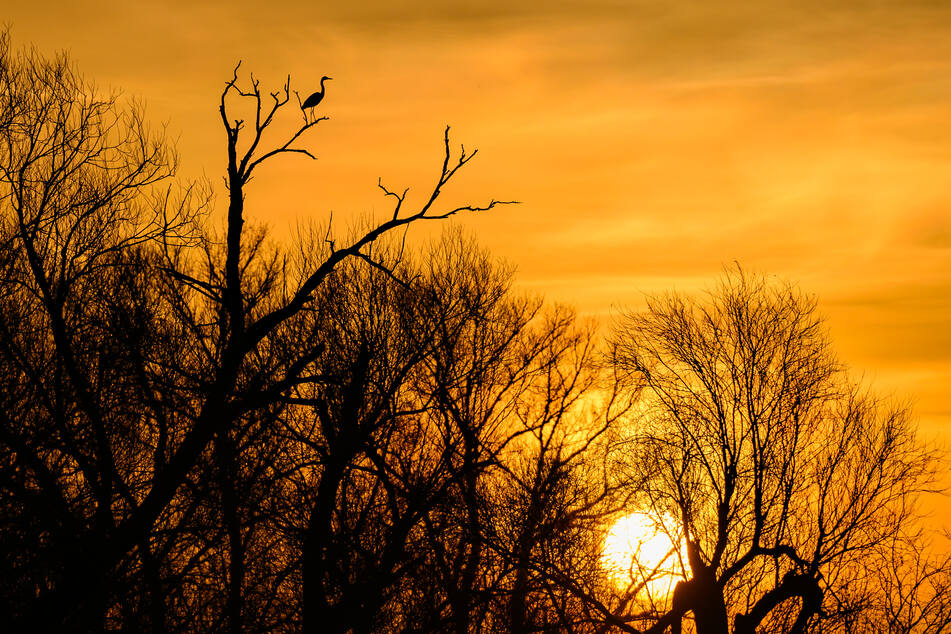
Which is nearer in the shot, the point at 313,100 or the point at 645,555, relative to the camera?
the point at 313,100

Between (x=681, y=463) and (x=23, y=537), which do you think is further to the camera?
(x=681, y=463)

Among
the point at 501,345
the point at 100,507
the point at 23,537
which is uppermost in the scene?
the point at 501,345

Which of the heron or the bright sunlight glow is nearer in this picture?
the heron

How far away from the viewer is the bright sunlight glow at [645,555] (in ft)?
68.1

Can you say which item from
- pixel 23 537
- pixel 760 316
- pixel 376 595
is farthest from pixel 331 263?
pixel 760 316

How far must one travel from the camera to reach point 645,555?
21.5 meters

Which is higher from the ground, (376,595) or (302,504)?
(302,504)

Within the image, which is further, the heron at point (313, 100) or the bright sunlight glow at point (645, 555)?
the bright sunlight glow at point (645, 555)

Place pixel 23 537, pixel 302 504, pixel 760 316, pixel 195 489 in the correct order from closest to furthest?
pixel 23 537
pixel 195 489
pixel 302 504
pixel 760 316

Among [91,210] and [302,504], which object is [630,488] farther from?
[91,210]

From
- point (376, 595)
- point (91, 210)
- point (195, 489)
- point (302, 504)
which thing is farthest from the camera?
point (302, 504)

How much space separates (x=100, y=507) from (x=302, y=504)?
5471mm

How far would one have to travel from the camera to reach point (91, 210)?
43.3 feet

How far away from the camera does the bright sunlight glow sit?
68.1 feet
